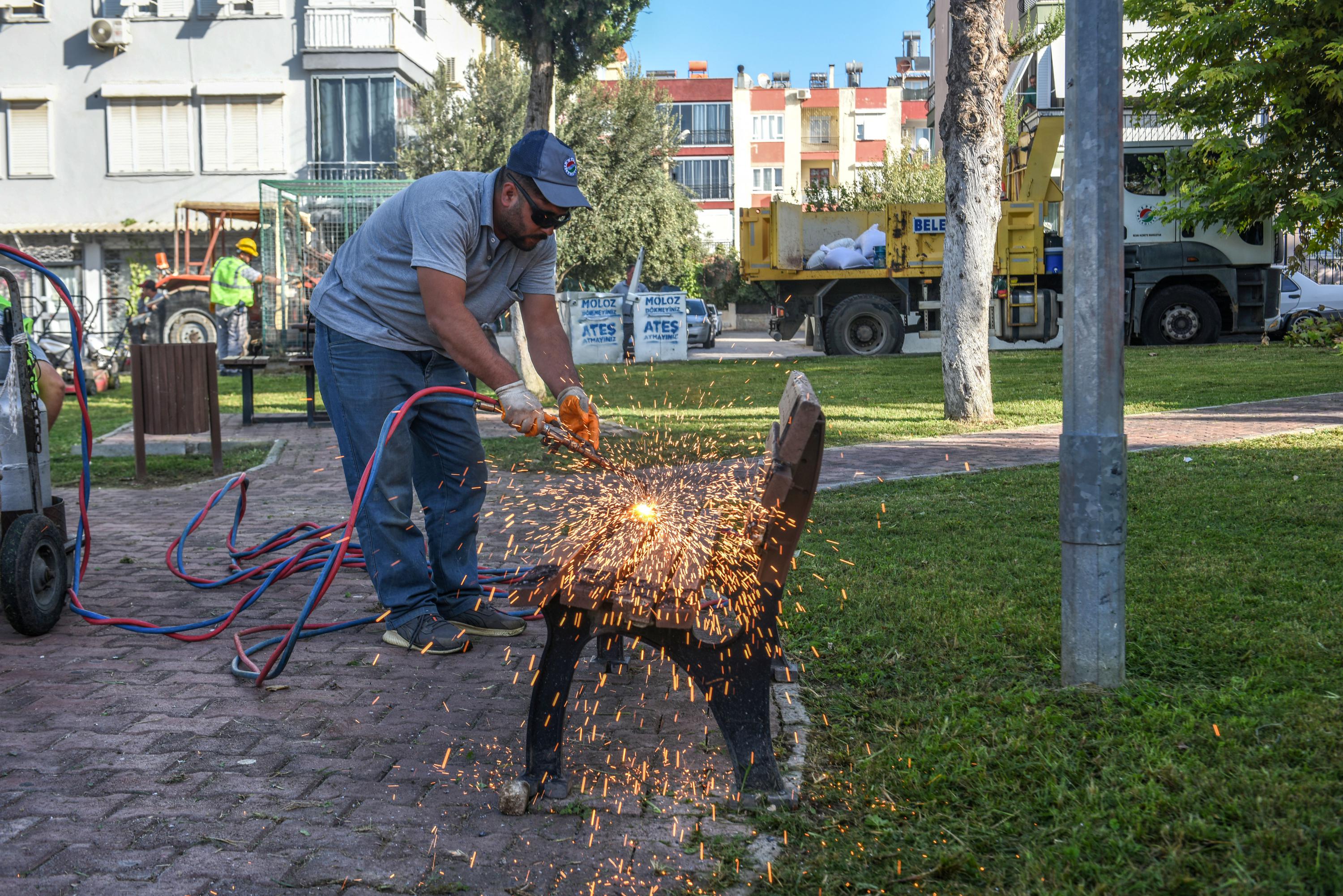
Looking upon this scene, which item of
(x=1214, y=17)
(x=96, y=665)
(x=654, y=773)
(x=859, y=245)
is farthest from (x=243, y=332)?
(x=654, y=773)

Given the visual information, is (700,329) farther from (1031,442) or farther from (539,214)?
(539,214)

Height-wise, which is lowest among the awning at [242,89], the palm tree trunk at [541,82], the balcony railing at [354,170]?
the palm tree trunk at [541,82]

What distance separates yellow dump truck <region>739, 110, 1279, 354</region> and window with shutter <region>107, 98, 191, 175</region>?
1619 cm

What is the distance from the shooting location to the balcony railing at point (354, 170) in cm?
2931

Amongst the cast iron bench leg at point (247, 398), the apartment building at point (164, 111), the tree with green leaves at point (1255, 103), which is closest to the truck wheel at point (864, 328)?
the tree with green leaves at point (1255, 103)

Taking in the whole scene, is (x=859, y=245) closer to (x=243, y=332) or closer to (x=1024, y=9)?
(x=243, y=332)

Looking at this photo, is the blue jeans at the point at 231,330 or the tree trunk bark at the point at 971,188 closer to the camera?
the tree trunk bark at the point at 971,188

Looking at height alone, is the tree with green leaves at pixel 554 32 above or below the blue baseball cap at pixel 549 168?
above

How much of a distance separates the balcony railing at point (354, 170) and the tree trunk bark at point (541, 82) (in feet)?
49.6

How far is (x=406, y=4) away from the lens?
30625 mm

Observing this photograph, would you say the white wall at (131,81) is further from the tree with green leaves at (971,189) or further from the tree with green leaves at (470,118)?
the tree with green leaves at (971,189)

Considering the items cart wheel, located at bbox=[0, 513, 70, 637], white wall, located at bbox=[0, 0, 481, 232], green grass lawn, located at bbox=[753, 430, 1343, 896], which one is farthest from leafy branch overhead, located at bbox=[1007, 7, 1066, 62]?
cart wheel, located at bbox=[0, 513, 70, 637]

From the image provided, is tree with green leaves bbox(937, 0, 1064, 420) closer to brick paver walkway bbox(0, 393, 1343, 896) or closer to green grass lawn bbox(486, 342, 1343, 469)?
green grass lawn bbox(486, 342, 1343, 469)

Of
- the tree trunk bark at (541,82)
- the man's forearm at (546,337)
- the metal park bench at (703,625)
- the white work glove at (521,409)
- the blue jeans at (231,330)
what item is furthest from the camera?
the blue jeans at (231,330)
